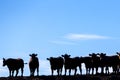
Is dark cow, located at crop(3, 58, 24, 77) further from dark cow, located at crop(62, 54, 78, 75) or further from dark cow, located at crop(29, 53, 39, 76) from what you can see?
dark cow, located at crop(62, 54, 78, 75)

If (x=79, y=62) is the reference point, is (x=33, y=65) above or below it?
below

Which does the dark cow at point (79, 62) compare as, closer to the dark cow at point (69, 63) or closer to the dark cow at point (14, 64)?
the dark cow at point (69, 63)

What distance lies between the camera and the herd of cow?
52344mm

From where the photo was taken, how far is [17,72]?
53.1 meters

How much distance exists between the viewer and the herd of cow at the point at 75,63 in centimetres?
5234

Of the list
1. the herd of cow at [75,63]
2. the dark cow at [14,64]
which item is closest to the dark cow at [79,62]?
the herd of cow at [75,63]

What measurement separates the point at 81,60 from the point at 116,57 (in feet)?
15.6

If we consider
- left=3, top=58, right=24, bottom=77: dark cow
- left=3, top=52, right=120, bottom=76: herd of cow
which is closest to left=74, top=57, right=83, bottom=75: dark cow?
left=3, top=52, right=120, bottom=76: herd of cow

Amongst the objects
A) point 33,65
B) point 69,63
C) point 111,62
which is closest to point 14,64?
point 33,65

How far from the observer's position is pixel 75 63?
53906 mm

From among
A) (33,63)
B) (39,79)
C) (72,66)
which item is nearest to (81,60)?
(72,66)

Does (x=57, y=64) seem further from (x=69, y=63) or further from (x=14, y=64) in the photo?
(x=14, y=64)

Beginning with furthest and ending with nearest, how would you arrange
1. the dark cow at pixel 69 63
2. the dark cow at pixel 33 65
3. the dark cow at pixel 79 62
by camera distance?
the dark cow at pixel 79 62, the dark cow at pixel 69 63, the dark cow at pixel 33 65

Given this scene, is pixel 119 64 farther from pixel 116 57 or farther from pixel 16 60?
pixel 16 60
